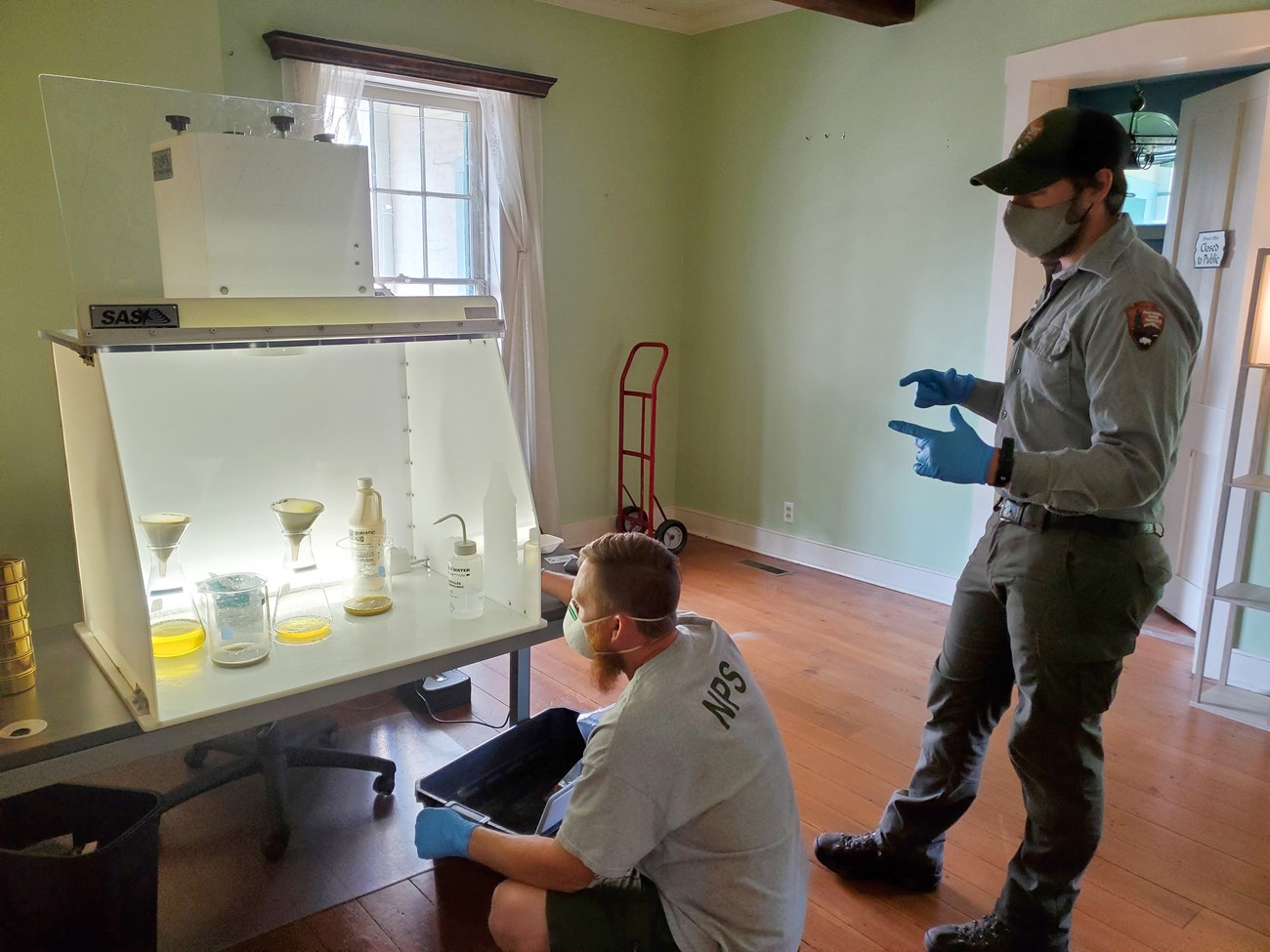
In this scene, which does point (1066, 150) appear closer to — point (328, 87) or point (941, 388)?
point (941, 388)

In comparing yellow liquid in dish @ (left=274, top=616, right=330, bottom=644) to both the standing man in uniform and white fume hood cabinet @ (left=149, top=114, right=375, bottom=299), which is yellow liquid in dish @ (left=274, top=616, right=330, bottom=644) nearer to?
white fume hood cabinet @ (left=149, top=114, right=375, bottom=299)

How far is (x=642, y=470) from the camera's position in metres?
4.96

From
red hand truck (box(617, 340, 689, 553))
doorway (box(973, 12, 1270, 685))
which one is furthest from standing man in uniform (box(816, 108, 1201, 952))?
red hand truck (box(617, 340, 689, 553))

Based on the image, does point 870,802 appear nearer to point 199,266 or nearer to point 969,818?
point 969,818

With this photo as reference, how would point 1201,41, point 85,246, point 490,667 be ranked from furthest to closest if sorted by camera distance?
1. point 490,667
2. point 1201,41
3. point 85,246

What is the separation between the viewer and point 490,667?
3309 mm

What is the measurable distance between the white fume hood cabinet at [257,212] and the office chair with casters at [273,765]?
43.1 inches

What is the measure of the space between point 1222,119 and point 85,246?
12.3 ft

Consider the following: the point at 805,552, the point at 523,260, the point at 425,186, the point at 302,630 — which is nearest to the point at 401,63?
the point at 425,186

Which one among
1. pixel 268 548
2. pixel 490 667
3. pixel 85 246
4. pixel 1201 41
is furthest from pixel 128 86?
pixel 1201 41

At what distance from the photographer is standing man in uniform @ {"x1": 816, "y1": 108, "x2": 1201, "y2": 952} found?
1508 millimetres

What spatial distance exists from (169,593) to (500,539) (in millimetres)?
679

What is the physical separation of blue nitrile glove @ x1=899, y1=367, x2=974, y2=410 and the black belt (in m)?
0.40

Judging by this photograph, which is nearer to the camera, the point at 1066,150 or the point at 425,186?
the point at 1066,150
